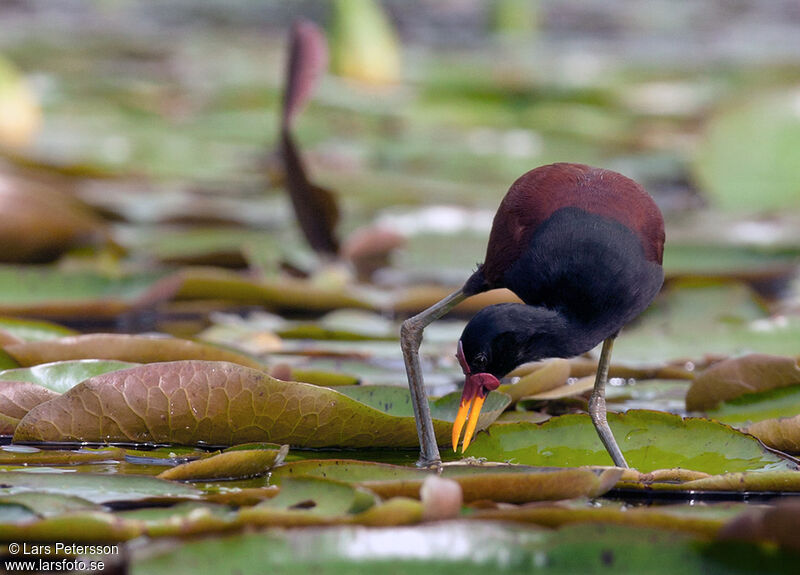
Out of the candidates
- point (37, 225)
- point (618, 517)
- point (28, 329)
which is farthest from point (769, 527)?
point (37, 225)

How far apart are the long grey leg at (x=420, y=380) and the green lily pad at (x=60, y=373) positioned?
502 millimetres

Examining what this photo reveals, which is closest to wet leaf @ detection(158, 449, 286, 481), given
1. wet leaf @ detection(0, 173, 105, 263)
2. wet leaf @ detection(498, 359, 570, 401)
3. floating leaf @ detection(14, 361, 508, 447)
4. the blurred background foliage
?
A: floating leaf @ detection(14, 361, 508, 447)

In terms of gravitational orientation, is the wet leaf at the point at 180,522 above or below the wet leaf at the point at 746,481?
below

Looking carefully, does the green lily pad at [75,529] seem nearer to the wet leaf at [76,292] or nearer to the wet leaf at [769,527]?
the wet leaf at [769,527]

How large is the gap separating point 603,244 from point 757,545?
68 centimetres

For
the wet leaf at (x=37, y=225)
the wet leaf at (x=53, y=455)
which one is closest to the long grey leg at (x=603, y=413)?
the wet leaf at (x=53, y=455)

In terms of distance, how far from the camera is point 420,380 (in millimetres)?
1856

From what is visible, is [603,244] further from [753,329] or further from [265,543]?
[753,329]

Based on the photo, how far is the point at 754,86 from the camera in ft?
19.6

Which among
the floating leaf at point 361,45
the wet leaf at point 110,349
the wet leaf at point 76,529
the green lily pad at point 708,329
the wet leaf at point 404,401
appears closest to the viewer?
the wet leaf at point 76,529

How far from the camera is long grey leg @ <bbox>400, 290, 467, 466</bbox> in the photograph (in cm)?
175

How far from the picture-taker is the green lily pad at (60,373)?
1.79 meters

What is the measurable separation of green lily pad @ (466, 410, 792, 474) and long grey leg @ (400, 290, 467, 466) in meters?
0.09

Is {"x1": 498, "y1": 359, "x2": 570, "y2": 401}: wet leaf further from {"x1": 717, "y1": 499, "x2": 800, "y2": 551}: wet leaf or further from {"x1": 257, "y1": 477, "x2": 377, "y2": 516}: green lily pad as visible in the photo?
{"x1": 717, "y1": 499, "x2": 800, "y2": 551}: wet leaf
